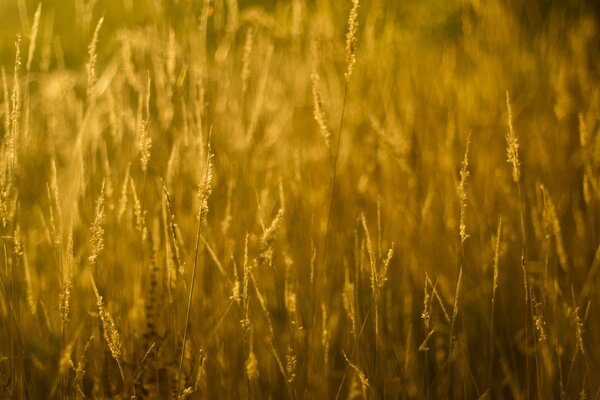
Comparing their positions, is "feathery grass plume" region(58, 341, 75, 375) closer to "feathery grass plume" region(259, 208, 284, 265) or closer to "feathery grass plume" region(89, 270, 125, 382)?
"feathery grass plume" region(89, 270, 125, 382)

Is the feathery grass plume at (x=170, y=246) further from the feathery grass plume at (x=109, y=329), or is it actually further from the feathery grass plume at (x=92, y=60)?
the feathery grass plume at (x=92, y=60)

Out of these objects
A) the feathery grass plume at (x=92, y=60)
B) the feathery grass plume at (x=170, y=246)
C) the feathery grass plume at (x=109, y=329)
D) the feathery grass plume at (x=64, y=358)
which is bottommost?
the feathery grass plume at (x=64, y=358)

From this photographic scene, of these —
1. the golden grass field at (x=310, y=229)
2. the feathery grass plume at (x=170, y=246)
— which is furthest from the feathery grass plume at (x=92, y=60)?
the feathery grass plume at (x=170, y=246)

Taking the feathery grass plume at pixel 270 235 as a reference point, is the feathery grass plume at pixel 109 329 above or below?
below

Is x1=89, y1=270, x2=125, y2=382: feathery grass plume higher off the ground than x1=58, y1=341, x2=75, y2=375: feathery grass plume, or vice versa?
x1=89, y1=270, x2=125, y2=382: feathery grass plume

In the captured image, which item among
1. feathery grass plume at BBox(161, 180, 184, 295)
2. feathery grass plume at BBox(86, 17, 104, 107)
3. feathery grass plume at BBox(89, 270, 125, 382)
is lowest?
feathery grass plume at BBox(89, 270, 125, 382)

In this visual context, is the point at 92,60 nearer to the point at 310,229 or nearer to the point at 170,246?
the point at 170,246

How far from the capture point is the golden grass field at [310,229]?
117 cm

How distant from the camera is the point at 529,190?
6.25ft

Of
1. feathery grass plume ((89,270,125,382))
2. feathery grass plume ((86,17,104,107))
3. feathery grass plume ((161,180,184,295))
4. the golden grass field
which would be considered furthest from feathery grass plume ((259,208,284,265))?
feathery grass plume ((86,17,104,107))

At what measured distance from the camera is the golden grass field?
1.17m

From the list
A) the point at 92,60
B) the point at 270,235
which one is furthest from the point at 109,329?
the point at 92,60

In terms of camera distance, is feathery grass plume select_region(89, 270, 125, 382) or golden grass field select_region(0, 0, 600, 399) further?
golden grass field select_region(0, 0, 600, 399)

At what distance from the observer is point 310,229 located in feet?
5.74
